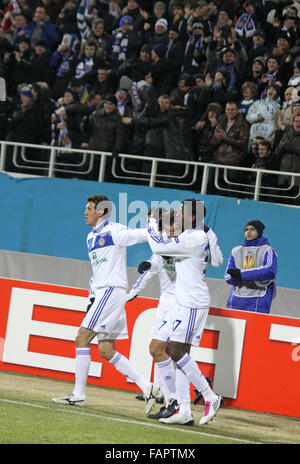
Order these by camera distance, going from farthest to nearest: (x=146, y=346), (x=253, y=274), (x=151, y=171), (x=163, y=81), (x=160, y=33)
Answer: (x=160, y=33), (x=163, y=81), (x=151, y=171), (x=253, y=274), (x=146, y=346)

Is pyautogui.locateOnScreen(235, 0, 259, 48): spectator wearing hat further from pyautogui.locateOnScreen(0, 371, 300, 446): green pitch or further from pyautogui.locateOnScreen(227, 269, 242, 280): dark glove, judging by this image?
pyautogui.locateOnScreen(0, 371, 300, 446): green pitch

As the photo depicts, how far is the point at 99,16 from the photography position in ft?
59.1

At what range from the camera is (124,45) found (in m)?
16.9

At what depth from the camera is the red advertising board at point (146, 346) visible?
31.2ft

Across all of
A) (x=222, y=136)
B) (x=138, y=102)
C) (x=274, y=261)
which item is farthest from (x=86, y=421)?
(x=138, y=102)

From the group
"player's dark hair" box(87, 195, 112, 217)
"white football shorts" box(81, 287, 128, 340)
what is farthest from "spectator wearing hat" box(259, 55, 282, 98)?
"white football shorts" box(81, 287, 128, 340)

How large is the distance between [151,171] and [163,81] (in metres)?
1.77

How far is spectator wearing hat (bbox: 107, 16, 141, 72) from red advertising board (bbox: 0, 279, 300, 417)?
7301mm

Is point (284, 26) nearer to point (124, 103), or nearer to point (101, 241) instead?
point (124, 103)

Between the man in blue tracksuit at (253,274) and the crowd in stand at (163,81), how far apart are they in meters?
3.31

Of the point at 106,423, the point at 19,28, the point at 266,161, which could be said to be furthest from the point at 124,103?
the point at 106,423

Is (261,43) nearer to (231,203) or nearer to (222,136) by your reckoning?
(222,136)

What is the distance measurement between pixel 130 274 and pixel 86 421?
19.8 ft

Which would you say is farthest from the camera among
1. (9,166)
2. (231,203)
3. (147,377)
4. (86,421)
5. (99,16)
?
(99,16)
